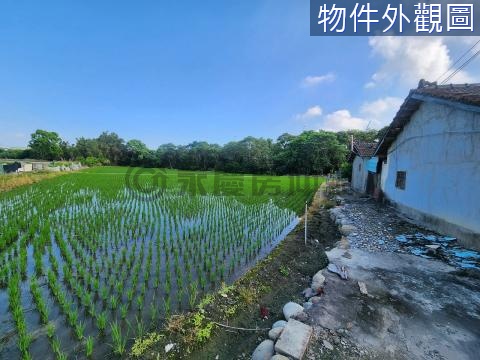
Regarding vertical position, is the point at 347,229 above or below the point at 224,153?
below

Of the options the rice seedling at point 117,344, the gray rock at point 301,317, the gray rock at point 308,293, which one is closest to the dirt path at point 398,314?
the gray rock at point 301,317

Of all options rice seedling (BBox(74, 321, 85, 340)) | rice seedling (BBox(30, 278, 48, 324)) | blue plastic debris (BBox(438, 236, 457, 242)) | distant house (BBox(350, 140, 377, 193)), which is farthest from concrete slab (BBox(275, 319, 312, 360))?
distant house (BBox(350, 140, 377, 193))

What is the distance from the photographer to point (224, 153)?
48.6 m

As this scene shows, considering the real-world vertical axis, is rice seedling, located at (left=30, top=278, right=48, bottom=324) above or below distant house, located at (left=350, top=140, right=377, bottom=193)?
below

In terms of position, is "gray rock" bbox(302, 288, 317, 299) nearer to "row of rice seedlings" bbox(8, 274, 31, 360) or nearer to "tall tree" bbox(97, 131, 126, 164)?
"row of rice seedlings" bbox(8, 274, 31, 360)

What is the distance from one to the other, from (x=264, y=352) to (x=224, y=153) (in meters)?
46.7

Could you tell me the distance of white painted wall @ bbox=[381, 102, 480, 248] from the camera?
5.60 meters

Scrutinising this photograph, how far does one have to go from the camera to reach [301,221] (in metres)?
9.65

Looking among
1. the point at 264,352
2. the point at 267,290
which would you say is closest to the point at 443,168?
the point at 267,290

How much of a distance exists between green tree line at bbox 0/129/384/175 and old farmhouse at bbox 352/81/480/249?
1971 centimetres

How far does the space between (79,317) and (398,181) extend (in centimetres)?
1112

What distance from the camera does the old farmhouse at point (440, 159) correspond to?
18.4ft

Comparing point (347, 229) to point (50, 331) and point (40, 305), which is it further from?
point (40, 305)

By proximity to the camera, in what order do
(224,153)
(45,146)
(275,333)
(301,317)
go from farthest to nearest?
(45,146), (224,153), (301,317), (275,333)
